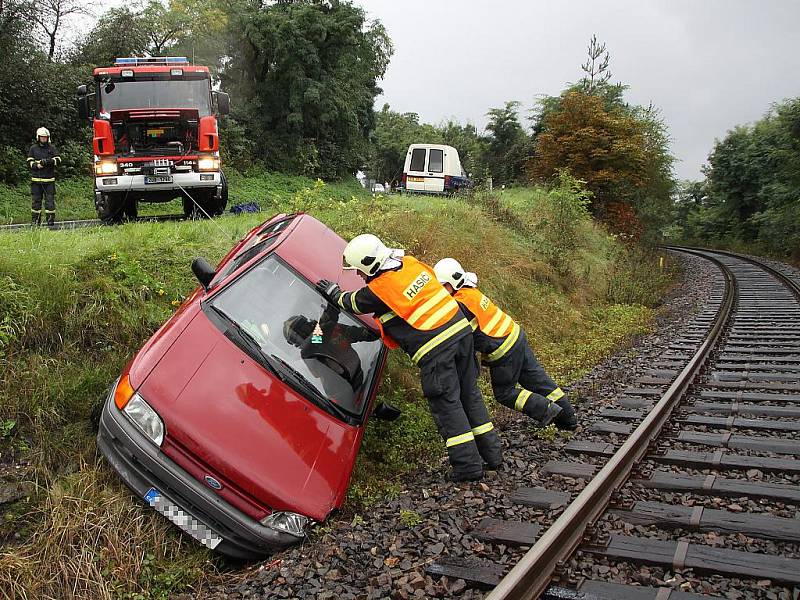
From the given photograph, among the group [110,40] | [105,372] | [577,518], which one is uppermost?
[110,40]

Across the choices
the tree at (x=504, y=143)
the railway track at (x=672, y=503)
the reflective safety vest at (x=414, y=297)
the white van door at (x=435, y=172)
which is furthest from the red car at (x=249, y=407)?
the tree at (x=504, y=143)

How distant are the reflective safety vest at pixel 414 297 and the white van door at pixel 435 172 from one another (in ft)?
73.0

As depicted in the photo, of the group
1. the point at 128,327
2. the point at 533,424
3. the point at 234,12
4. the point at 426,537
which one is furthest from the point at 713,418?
the point at 234,12

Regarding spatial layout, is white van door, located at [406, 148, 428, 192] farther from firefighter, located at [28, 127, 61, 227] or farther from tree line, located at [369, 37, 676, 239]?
firefighter, located at [28, 127, 61, 227]

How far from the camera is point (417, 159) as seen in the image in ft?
89.2

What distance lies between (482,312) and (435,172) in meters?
21.7

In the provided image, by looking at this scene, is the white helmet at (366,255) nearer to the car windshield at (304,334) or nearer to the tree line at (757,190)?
the car windshield at (304,334)

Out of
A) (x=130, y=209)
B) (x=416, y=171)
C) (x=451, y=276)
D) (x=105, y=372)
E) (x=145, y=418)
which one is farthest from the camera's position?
(x=416, y=171)

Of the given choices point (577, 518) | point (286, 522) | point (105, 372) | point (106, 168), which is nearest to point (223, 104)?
point (106, 168)

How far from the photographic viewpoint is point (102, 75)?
11.4 metres

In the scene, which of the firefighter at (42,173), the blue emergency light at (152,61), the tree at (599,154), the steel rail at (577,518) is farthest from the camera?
the tree at (599,154)

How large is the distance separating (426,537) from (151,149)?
954cm

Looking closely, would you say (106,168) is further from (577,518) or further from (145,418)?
(577,518)

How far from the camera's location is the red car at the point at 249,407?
408cm
